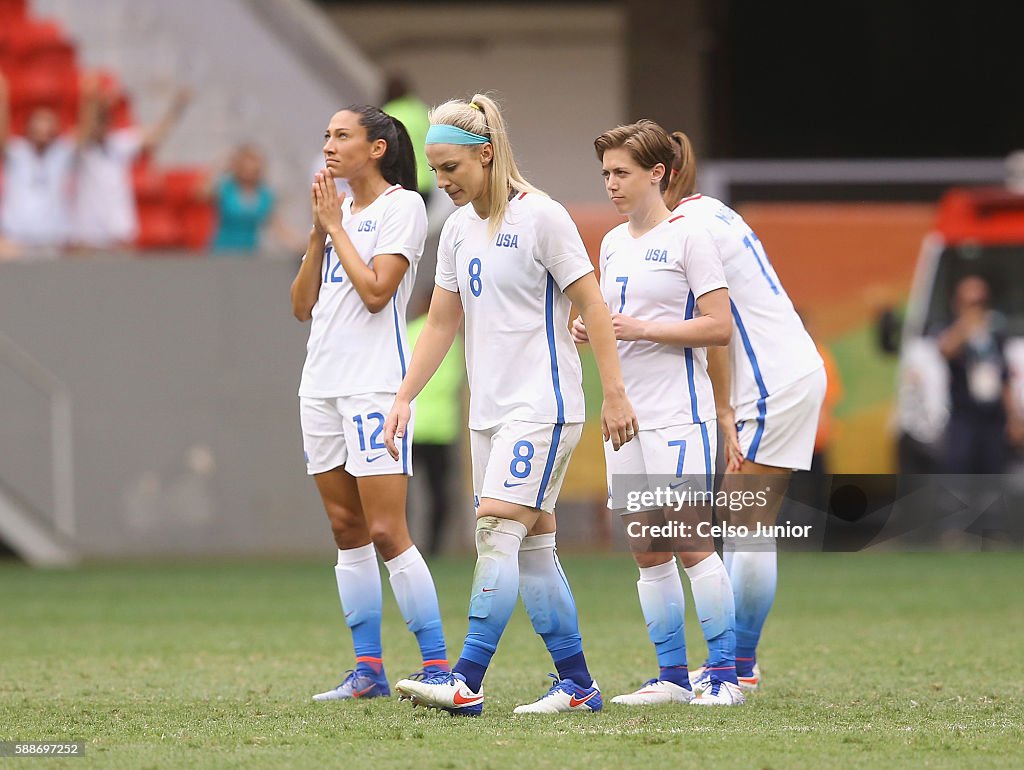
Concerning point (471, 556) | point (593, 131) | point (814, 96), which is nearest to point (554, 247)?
point (471, 556)

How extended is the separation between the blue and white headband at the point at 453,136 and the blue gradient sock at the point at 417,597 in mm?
1632

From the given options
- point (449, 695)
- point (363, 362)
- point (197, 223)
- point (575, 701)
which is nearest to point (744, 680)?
point (575, 701)

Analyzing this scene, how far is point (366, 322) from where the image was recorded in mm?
7016

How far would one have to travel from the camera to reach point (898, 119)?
24672 mm

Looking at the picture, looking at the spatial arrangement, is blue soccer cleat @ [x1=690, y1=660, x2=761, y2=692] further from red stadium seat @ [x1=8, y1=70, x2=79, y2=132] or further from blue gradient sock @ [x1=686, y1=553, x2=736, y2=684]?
red stadium seat @ [x1=8, y1=70, x2=79, y2=132]

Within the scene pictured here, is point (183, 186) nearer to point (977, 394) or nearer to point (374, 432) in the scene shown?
point (977, 394)

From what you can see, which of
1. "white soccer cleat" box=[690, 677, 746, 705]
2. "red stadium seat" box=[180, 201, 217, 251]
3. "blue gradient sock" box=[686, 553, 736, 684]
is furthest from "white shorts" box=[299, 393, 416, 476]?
"red stadium seat" box=[180, 201, 217, 251]

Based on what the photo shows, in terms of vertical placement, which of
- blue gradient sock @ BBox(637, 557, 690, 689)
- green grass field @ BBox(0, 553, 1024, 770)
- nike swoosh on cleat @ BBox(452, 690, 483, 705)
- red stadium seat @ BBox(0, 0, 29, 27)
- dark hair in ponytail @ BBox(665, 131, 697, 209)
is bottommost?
green grass field @ BBox(0, 553, 1024, 770)

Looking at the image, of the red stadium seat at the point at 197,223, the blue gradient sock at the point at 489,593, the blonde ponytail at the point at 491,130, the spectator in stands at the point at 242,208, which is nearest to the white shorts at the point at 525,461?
the blue gradient sock at the point at 489,593

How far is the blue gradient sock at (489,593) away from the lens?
6.38m

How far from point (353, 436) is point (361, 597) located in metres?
0.71

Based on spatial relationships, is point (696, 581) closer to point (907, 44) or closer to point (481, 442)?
point (481, 442)

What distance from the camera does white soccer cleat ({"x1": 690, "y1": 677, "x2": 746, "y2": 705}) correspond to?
677 cm

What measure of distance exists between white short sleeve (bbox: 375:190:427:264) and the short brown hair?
0.77 m
